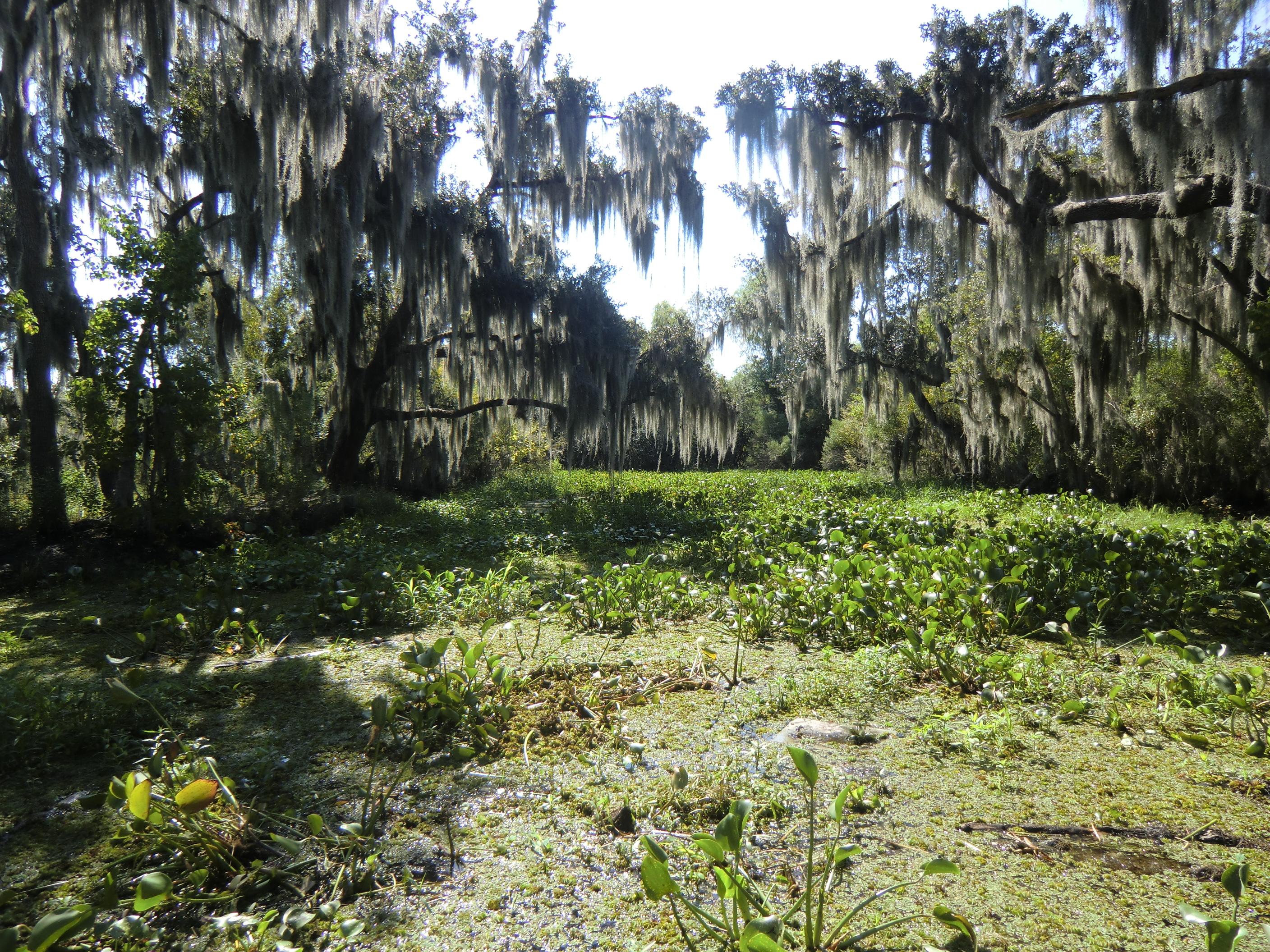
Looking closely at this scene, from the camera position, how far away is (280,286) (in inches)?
562

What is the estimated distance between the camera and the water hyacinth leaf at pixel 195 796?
156 centimetres

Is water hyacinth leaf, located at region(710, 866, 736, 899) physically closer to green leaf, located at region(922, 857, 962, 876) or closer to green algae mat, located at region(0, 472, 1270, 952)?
green algae mat, located at region(0, 472, 1270, 952)

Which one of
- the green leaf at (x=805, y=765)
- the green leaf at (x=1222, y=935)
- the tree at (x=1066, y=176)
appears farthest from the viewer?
the tree at (x=1066, y=176)

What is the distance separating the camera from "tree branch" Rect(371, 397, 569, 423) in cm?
1245

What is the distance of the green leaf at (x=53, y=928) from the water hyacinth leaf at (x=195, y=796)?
0.36m

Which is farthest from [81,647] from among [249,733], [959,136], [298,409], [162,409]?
[959,136]

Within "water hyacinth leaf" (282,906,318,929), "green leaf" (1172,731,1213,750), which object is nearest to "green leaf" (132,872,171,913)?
"water hyacinth leaf" (282,906,318,929)

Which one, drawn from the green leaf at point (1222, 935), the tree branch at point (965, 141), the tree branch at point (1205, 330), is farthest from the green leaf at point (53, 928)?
the tree branch at point (1205, 330)

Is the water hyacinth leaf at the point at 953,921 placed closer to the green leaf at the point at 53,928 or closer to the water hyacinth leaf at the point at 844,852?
the water hyacinth leaf at the point at 844,852

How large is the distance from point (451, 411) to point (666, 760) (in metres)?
11.5

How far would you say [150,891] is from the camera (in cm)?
133

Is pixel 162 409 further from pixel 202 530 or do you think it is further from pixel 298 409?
pixel 298 409

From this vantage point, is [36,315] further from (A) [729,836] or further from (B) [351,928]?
(A) [729,836]

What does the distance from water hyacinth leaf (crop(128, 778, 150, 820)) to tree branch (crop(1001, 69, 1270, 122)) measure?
801 cm
